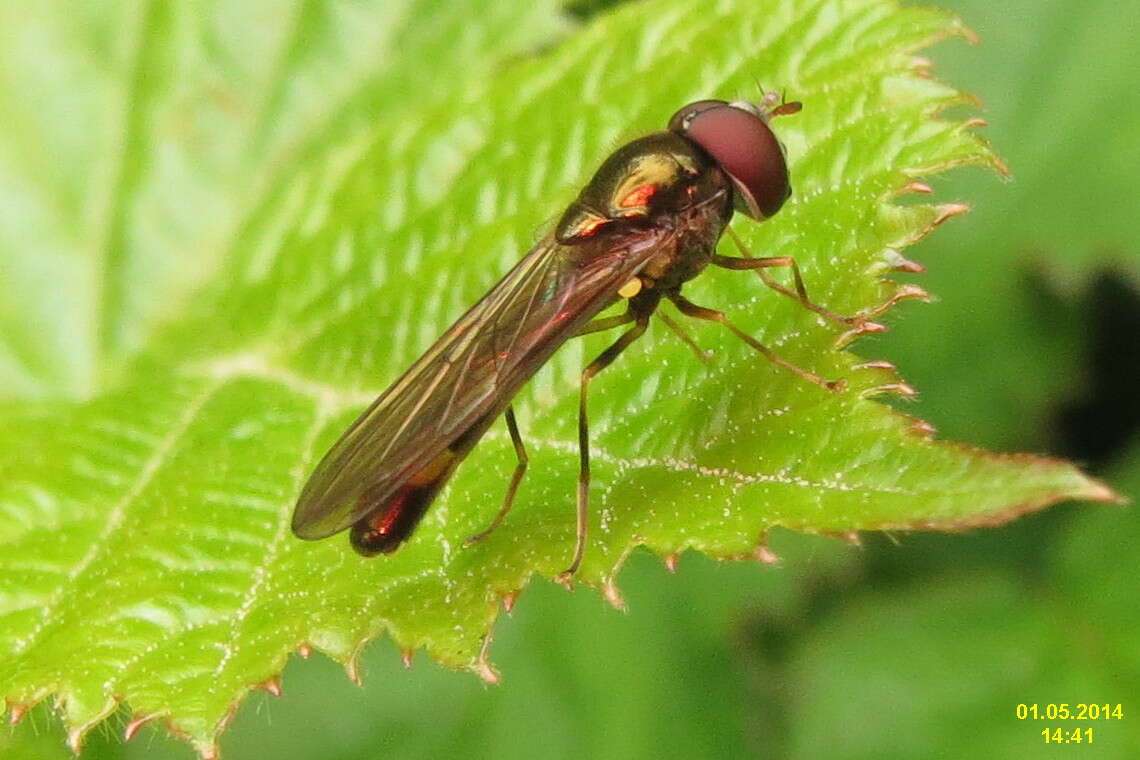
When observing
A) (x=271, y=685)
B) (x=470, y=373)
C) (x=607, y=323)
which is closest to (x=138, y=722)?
(x=271, y=685)

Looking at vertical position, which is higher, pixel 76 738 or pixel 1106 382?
pixel 1106 382

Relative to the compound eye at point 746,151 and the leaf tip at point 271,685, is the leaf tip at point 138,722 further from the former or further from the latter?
the compound eye at point 746,151

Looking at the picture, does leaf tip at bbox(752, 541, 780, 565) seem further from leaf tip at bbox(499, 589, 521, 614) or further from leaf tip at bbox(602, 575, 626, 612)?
leaf tip at bbox(499, 589, 521, 614)

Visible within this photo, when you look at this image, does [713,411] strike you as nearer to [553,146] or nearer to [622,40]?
[553,146]
